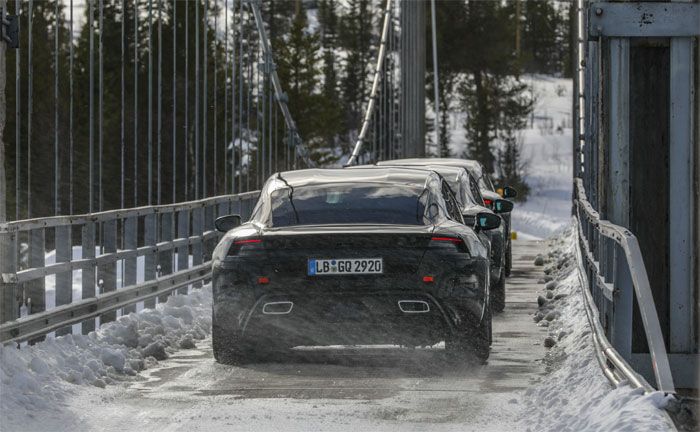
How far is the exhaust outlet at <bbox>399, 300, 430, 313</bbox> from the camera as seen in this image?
9.38 meters

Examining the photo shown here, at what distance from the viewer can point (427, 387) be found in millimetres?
8953

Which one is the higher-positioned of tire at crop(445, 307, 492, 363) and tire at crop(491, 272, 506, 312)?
tire at crop(445, 307, 492, 363)

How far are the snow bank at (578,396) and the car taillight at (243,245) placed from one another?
1.84m

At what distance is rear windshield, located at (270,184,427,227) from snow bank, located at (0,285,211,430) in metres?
1.31

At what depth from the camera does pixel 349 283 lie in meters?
9.36

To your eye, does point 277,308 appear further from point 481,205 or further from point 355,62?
point 355,62

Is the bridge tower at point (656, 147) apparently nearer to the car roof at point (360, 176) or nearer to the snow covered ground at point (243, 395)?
the snow covered ground at point (243, 395)

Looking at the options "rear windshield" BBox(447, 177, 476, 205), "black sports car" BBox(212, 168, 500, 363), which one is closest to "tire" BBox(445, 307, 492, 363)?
"black sports car" BBox(212, 168, 500, 363)

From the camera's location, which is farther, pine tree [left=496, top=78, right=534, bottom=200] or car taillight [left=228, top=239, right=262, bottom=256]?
pine tree [left=496, top=78, right=534, bottom=200]

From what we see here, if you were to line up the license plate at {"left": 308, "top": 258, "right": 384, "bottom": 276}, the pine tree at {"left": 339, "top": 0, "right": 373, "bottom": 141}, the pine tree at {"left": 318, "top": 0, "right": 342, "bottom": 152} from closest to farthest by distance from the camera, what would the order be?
the license plate at {"left": 308, "top": 258, "right": 384, "bottom": 276}, the pine tree at {"left": 318, "top": 0, "right": 342, "bottom": 152}, the pine tree at {"left": 339, "top": 0, "right": 373, "bottom": 141}

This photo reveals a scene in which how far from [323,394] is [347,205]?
5.62ft

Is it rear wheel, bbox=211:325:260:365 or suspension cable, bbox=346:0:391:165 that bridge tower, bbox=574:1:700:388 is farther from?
suspension cable, bbox=346:0:391:165

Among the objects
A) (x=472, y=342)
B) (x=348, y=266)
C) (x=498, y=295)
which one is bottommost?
(x=498, y=295)

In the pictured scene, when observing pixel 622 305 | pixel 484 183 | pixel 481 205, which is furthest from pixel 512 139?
pixel 622 305
